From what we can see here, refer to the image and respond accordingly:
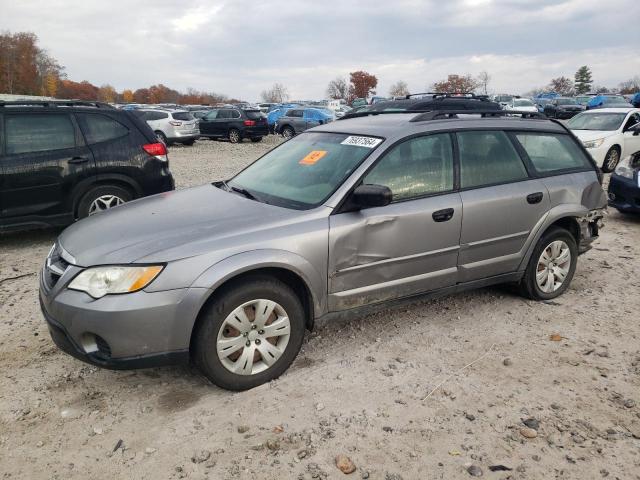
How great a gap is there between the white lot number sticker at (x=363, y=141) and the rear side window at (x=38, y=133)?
12.8ft

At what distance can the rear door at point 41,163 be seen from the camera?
5.67 metres

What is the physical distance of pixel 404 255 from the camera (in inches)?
140

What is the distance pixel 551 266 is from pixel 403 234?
5.85 feet

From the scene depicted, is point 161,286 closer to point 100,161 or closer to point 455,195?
point 455,195

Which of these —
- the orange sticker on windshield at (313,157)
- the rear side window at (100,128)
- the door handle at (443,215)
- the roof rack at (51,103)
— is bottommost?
the door handle at (443,215)

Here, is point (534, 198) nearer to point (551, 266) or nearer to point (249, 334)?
point (551, 266)

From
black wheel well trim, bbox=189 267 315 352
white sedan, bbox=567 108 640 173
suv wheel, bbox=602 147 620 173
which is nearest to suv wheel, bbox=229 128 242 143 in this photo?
white sedan, bbox=567 108 640 173

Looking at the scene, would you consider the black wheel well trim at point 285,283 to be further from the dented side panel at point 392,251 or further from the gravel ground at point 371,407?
the gravel ground at point 371,407

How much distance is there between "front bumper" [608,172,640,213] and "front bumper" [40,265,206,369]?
6906mm

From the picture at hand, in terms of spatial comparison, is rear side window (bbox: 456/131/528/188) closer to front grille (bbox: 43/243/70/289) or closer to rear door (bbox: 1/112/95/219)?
front grille (bbox: 43/243/70/289)

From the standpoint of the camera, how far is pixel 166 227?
10.4ft

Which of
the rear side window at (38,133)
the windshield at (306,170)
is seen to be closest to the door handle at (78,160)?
the rear side window at (38,133)

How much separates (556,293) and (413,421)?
95.4 inches

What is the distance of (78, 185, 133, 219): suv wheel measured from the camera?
606cm
